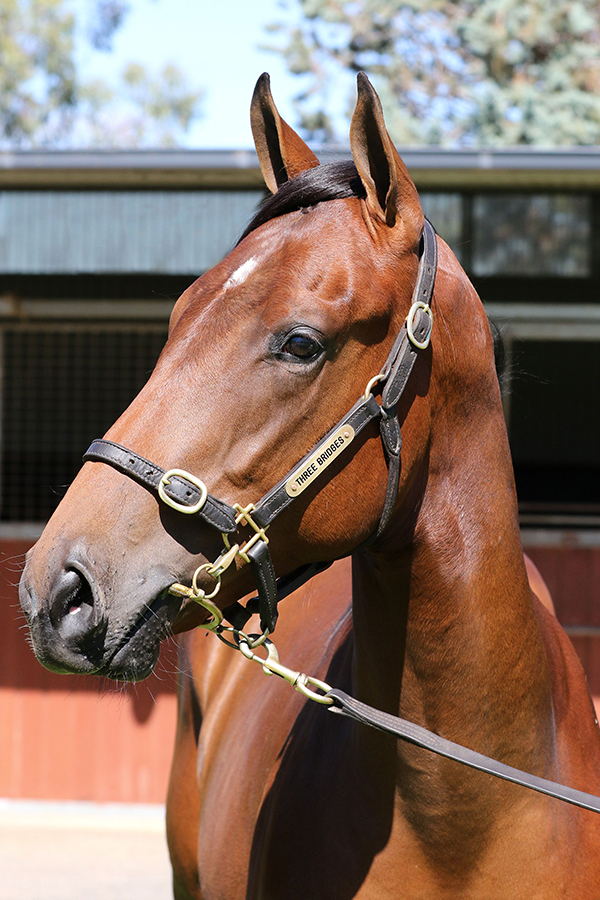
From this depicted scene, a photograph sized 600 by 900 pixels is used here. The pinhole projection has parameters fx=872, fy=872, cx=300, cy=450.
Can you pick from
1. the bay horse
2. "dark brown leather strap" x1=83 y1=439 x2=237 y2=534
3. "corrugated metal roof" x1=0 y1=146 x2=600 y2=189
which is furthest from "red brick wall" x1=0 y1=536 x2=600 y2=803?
"dark brown leather strap" x1=83 y1=439 x2=237 y2=534

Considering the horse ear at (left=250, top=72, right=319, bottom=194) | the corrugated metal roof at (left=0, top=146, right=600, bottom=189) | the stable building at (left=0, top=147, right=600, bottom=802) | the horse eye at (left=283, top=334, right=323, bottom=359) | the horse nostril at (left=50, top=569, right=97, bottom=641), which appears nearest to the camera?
the horse nostril at (left=50, top=569, right=97, bottom=641)

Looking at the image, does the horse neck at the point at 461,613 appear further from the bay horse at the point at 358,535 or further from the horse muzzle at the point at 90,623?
the horse muzzle at the point at 90,623

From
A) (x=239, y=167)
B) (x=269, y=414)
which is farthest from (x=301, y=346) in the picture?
(x=239, y=167)

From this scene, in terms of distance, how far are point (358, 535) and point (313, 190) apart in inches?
25.4

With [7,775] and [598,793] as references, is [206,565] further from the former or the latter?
[7,775]

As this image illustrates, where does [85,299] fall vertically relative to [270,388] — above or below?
above

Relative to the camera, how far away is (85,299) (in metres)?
6.45

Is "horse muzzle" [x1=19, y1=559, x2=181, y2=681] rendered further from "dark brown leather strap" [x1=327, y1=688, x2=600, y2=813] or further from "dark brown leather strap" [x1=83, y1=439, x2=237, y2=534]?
"dark brown leather strap" [x1=327, y1=688, x2=600, y2=813]

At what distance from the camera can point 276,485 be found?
1.46 meters

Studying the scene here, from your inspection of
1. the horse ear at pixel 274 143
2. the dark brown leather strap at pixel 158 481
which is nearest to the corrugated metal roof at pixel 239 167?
the horse ear at pixel 274 143

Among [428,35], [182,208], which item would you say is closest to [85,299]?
[182,208]

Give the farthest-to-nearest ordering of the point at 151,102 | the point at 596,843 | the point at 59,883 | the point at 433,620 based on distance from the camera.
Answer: the point at 151,102, the point at 59,883, the point at 596,843, the point at 433,620

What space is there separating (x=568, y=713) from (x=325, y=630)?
Result: 0.77m

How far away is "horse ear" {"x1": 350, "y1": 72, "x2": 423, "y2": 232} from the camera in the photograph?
1504mm
